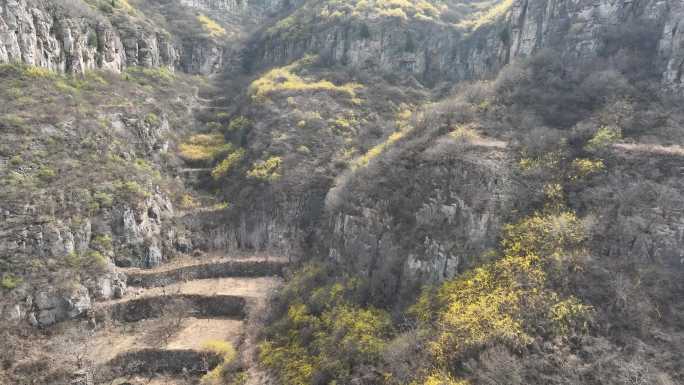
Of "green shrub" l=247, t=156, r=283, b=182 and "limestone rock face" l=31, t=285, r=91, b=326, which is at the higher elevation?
"green shrub" l=247, t=156, r=283, b=182

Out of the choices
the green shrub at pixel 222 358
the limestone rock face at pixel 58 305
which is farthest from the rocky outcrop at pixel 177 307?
the green shrub at pixel 222 358

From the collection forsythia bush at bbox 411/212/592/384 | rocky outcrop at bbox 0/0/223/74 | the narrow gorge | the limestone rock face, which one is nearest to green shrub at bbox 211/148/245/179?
the narrow gorge

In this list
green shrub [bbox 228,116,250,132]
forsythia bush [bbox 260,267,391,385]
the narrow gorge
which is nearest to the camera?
the narrow gorge

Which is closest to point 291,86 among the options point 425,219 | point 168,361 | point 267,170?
point 267,170

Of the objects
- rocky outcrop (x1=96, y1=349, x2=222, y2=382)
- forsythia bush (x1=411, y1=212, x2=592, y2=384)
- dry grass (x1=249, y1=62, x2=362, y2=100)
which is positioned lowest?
rocky outcrop (x1=96, y1=349, x2=222, y2=382)

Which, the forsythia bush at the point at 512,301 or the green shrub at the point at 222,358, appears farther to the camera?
the green shrub at the point at 222,358

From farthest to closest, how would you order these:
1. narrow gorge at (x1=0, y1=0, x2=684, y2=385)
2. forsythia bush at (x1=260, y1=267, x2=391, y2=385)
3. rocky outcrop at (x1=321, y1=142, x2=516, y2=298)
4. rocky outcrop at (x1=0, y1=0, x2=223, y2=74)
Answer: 1. rocky outcrop at (x1=0, y1=0, x2=223, y2=74)
2. rocky outcrop at (x1=321, y1=142, x2=516, y2=298)
3. forsythia bush at (x1=260, y1=267, x2=391, y2=385)
4. narrow gorge at (x1=0, y1=0, x2=684, y2=385)

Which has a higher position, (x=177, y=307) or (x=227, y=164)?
(x=227, y=164)

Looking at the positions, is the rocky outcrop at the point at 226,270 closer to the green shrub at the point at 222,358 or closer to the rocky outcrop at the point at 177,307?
the rocky outcrop at the point at 177,307

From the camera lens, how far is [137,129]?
4228cm

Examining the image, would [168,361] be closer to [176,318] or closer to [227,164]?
[176,318]

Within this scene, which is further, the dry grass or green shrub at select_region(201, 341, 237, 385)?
the dry grass

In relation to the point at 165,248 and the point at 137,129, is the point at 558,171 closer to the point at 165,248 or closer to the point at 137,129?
the point at 165,248

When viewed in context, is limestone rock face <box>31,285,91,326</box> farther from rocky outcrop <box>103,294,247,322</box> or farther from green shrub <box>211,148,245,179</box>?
green shrub <box>211,148,245,179</box>
